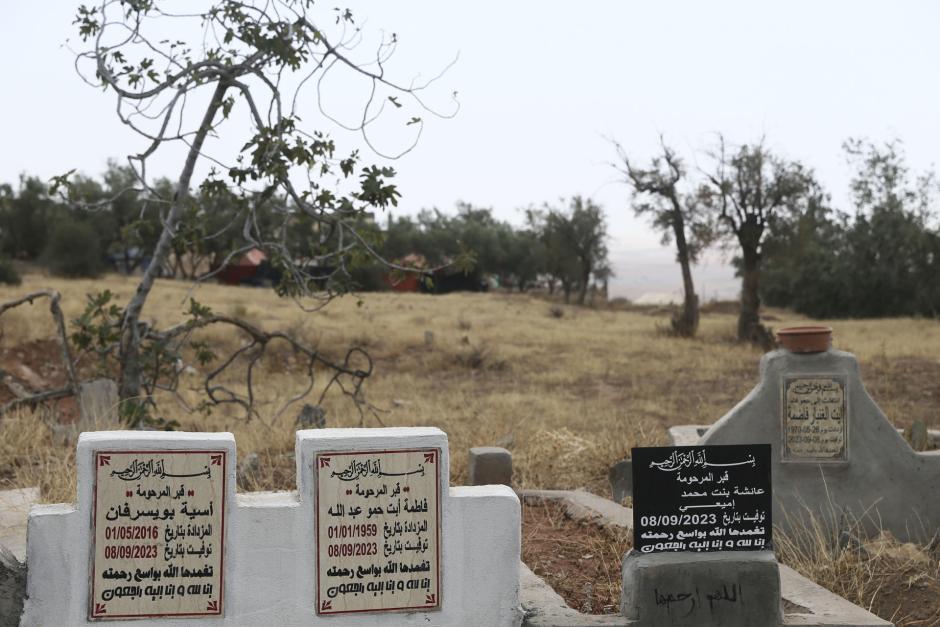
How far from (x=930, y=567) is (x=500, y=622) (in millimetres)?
3146

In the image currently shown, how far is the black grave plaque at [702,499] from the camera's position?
4188 mm

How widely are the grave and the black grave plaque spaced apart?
94.7 inches

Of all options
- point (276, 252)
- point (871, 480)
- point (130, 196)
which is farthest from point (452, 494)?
point (130, 196)

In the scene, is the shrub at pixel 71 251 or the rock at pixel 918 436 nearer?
the rock at pixel 918 436

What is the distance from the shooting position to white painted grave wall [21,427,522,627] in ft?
12.1

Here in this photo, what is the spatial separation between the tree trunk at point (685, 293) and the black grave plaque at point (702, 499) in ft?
67.1

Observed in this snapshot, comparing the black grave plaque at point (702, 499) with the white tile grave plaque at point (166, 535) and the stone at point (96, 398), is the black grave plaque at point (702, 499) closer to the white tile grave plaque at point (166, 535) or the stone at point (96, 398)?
the white tile grave plaque at point (166, 535)

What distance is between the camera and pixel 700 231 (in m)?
25.9

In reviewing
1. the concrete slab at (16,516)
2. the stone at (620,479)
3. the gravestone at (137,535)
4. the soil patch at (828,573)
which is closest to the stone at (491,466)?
the stone at (620,479)

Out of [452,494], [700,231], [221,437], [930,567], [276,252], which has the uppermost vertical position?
[700,231]

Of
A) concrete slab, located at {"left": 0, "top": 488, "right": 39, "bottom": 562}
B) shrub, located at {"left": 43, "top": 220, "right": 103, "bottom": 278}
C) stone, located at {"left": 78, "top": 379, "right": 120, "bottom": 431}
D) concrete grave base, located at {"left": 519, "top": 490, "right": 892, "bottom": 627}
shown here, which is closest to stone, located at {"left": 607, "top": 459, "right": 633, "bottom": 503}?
concrete grave base, located at {"left": 519, "top": 490, "right": 892, "bottom": 627}

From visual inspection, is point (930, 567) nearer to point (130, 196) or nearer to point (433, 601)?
point (433, 601)

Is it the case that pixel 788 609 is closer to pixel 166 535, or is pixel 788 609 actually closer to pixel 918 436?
pixel 166 535

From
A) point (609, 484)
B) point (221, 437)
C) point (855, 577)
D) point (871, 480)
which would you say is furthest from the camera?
point (609, 484)
